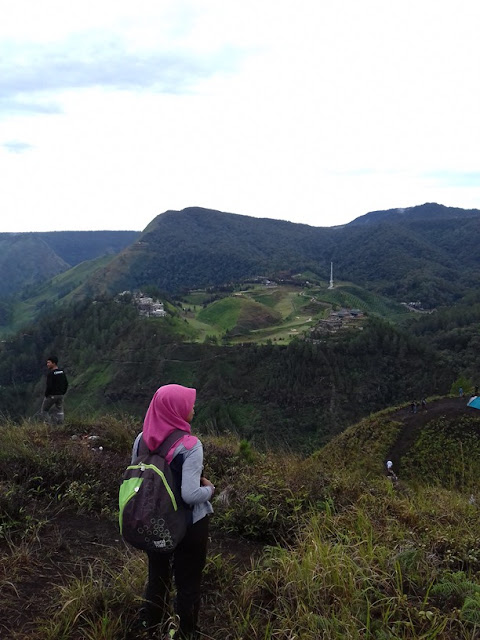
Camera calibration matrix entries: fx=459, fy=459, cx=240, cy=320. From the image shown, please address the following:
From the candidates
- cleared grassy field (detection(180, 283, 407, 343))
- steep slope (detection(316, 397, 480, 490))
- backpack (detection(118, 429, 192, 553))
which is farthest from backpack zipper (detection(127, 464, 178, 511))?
cleared grassy field (detection(180, 283, 407, 343))

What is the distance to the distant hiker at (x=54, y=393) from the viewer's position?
7172 millimetres

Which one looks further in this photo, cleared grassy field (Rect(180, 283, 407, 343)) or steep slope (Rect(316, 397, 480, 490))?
cleared grassy field (Rect(180, 283, 407, 343))

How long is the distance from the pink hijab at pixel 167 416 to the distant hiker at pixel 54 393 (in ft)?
17.6

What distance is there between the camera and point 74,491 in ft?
13.6

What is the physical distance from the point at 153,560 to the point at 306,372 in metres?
53.9

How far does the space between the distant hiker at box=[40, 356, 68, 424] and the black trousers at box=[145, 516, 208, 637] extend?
523cm

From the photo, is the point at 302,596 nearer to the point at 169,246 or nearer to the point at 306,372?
the point at 306,372

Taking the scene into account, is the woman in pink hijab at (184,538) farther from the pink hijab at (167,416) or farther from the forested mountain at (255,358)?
the forested mountain at (255,358)

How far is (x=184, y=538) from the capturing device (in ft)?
7.70

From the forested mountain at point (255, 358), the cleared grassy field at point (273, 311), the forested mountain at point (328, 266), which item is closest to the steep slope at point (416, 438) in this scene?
the forested mountain at point (255, 358)

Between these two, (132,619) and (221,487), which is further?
(221,487)

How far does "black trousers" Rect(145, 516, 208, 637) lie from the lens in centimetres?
235

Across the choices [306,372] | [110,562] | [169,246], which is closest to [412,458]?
[110,562]

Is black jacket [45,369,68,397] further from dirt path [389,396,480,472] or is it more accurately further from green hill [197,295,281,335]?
green hill [197,295,281,335]
